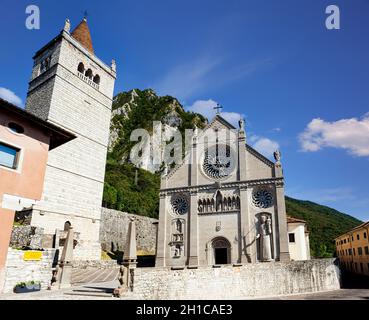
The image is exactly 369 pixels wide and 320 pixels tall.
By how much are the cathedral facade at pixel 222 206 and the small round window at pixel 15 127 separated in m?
18.3

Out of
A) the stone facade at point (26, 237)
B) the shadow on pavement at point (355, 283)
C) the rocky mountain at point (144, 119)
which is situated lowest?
the shadow on pavement at point (355, 283)

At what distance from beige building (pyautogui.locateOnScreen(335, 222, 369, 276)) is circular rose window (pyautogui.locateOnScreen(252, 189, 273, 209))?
1814 centimetres

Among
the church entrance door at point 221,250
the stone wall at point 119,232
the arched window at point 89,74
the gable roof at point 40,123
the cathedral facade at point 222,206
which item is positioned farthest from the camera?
the stone wall at point 119,232

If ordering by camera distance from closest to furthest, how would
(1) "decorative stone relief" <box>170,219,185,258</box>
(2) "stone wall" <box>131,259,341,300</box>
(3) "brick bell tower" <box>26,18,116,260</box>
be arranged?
(2) "stone wall" <box>131,259,341,300</box> < (3) "brick bell tower" <box>26,18,116,260</box> < (1) "decorative stone relief" <box>170,219,185,258</box>

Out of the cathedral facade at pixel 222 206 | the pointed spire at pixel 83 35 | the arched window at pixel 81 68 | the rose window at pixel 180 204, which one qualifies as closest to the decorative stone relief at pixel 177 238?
the cathedral facade at pixel 222 206

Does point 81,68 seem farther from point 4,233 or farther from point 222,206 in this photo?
point 4,233

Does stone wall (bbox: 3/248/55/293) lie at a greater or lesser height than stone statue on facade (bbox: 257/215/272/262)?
lesser

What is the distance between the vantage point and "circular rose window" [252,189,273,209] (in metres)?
25.6

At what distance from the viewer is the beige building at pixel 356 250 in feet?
119

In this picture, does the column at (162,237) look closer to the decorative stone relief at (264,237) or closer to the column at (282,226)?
the decorative stone relief at (264,237)

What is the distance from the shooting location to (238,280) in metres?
17.1

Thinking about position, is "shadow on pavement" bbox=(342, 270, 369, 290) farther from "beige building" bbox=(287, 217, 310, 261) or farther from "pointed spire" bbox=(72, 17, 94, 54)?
"pointed spire" bbox=(72, 17, 94, 54)

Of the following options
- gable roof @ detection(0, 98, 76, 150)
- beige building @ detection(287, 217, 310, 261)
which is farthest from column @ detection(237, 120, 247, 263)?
gable roof @ detection(0, 98, 76, 150)

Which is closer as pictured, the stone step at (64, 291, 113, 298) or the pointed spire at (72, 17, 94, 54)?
the stone step at (64, 291, 113, 298)
